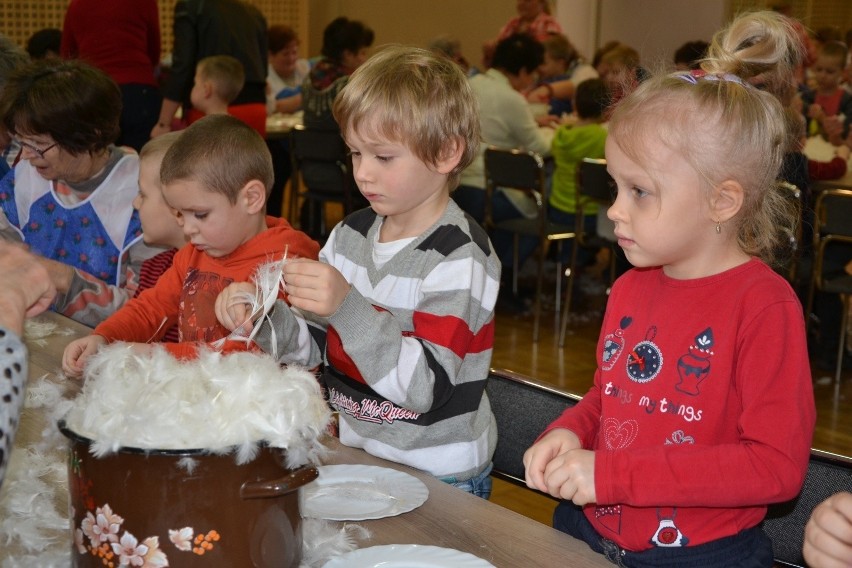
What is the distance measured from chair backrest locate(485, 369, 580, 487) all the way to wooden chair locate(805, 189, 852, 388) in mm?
2521

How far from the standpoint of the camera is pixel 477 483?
164cm

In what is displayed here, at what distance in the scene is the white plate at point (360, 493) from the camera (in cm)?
119

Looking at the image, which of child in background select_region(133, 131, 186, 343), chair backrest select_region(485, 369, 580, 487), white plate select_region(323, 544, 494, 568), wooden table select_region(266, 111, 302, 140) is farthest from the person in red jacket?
white plate select_region(323, 544, 494, 568)

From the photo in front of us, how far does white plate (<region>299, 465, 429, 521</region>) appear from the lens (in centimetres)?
119

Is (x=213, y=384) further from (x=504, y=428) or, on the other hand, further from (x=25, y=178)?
(x=25, y=178)

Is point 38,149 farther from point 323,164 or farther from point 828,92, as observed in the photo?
point 828,92

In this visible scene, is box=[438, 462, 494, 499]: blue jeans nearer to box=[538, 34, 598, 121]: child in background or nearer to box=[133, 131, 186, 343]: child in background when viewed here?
box=[133, 131, 186, 343]: child in background

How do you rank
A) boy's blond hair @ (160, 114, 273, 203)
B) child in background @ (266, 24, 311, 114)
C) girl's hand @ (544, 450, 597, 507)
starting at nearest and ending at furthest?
girl's hand @ (544, 450, 597, 507) → boy's blond hair @ (160, 114, 273, 203) → child in background @ (266, 24, 311, 114)

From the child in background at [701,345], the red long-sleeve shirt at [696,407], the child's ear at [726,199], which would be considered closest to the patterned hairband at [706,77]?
the child in background at [701,345]

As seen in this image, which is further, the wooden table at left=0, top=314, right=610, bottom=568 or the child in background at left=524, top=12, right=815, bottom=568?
the child in background at left=524, top=12, right=815, bottom=568

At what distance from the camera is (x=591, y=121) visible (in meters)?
5.41

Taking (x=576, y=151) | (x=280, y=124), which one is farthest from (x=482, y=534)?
(x=280, y=124)

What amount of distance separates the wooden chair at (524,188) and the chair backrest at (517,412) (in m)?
3.22

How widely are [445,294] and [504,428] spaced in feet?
0.96
